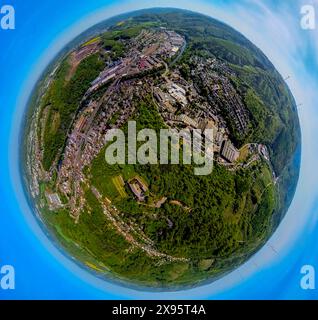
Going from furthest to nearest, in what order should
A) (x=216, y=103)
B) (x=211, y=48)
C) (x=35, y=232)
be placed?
1. (x=35, y=232)
2. (x=211, y=48)
3. (x=216, y=103)

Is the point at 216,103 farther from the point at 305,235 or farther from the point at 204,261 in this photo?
the point at 305,235

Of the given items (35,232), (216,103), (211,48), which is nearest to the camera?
(216,103)

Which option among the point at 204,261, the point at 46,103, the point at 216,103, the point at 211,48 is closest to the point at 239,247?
Result: the point at 204,261

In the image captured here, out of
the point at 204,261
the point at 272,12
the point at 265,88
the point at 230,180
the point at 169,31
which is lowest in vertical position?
the point at 204,261

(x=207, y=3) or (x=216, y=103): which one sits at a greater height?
(x=207, y=3)

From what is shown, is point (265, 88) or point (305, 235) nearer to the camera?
point (265, 88)

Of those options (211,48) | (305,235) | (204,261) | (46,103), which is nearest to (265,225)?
(204,261)

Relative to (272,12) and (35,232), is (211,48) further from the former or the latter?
(35,232)
